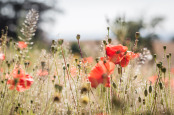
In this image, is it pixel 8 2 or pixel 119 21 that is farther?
pixel 8 2

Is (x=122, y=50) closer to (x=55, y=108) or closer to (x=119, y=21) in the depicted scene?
(x=55, y=108)

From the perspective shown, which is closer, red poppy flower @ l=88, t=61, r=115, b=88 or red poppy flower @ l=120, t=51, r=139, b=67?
red poppy flower @ l=88, t=61, r=115, b=88

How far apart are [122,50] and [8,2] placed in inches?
698

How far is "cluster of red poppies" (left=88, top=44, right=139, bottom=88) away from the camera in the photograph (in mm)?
1018

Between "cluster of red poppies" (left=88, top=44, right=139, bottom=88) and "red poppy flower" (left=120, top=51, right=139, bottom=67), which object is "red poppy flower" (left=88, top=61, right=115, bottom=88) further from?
"red poppy flower" (left=120, top=51, right=139, bottom=67)

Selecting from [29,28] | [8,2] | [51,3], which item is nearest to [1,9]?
[8,2]

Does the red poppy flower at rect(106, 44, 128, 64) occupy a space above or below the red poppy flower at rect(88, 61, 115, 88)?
above

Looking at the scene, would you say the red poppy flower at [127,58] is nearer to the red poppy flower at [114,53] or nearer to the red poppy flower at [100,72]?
the red poppy flower at [114,53]

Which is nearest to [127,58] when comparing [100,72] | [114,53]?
[114,53]

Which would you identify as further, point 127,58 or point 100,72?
point 127,58

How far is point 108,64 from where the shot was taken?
1055mm

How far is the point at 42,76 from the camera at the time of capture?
1307 millimetres

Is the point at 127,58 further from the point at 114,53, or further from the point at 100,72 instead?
the point at 100,72

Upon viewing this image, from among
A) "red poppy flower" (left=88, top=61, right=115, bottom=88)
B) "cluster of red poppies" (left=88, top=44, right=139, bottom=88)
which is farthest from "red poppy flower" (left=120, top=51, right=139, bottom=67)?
"red poppy flower" (left=88, top=61, right=115, bottom=88)
